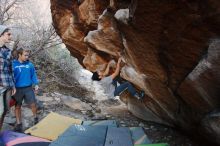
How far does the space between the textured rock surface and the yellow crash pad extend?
178 cm

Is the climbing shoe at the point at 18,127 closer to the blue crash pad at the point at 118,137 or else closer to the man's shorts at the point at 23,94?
the man's shorts at the point at 23,94

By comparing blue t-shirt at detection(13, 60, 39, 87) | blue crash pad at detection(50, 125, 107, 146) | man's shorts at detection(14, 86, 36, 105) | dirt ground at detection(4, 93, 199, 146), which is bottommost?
dirt ground at detection(4, 93, 199, 146)

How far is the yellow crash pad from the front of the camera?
645 cm

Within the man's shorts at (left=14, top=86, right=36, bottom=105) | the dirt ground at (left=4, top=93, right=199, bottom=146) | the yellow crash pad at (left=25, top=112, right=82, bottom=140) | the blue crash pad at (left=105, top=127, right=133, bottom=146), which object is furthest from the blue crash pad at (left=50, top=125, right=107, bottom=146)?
the dirt ground at (left=4, top=93, right=199, bottom=146)

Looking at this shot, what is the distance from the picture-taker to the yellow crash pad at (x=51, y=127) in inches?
254

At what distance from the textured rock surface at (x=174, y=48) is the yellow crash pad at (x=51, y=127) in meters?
1.78

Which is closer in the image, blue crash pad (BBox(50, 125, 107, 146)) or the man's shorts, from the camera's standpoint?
blue crash pad (BBox(50, 125, 107, 146))

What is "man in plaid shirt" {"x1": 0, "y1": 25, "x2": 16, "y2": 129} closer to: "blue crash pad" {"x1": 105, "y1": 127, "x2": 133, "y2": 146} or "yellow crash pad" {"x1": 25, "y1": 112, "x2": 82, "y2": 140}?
"yellow crash pad" {"x1": 25, "y1": 112, "x2": 82, "y2": 140}

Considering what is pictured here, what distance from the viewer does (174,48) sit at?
443cm

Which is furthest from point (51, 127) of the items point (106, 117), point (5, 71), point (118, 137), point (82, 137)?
point (106, 117)

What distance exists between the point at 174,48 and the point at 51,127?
3560 millimetres

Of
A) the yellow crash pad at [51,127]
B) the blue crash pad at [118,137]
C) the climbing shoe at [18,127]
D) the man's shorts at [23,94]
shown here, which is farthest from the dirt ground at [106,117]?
the blue crash pad at [118,137]

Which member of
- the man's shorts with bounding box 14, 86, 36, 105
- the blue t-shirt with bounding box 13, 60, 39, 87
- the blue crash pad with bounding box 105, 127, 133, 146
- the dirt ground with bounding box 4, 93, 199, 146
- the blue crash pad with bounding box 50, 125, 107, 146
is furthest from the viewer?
the dirt ground with bounding box 4, 93, 199, 146

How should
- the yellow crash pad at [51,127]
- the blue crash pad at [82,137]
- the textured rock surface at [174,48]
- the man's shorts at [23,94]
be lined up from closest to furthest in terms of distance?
the textured rock surface at [174,48], the blue crash pad at [82,137], the yellow crash pad at [51,127], the man's shorts at [23,94]
